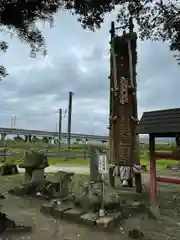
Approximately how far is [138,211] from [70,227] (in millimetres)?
2432

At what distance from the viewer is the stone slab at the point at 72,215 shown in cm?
719

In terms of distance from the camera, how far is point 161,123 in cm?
810

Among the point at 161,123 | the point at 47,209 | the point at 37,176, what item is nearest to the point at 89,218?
the point at 47,209

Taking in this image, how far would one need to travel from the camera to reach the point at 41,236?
20.5ft

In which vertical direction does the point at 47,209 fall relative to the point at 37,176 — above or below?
below

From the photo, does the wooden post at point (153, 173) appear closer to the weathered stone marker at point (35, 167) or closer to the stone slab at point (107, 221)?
the stone slab at point (107, 221)

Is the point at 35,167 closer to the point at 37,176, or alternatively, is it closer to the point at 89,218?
the point at 37,176

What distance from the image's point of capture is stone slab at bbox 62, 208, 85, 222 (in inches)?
283

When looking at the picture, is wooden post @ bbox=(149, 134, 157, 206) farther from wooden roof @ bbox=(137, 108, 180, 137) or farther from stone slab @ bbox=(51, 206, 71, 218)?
stone slab @ bbox=(51, 206, 71, 218)

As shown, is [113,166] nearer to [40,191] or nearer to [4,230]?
[40,191]

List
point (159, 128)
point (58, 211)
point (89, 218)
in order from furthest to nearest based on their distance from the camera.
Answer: point (159, 128) < point (58, 211) < point (89, 218)

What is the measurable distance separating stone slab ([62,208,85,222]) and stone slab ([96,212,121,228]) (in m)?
0.57

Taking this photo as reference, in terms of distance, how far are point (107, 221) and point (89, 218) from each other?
0.48 meters

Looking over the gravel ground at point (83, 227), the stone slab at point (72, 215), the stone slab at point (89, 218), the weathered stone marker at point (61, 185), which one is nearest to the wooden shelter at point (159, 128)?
the gravel ground at point (83, 227)
